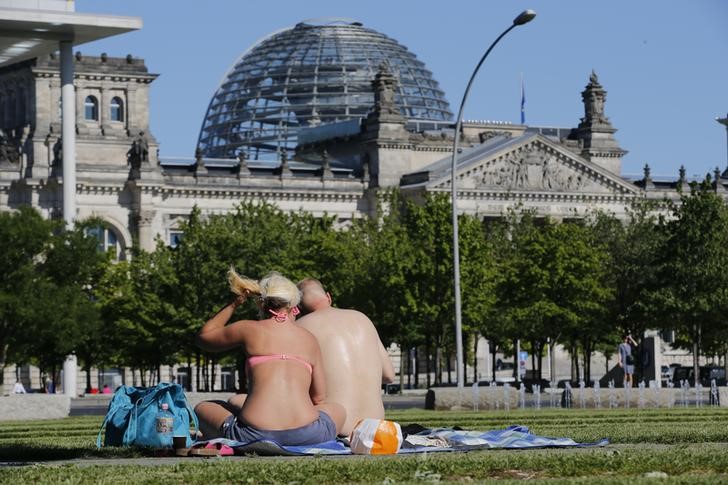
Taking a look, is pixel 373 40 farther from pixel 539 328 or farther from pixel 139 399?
pixel 139 399

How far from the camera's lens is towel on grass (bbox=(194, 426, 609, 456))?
61.9 feet

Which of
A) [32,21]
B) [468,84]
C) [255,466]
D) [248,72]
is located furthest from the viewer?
[248,72]

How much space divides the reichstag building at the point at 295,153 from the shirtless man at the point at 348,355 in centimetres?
9805

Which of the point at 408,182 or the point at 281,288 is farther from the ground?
the point at 408,182

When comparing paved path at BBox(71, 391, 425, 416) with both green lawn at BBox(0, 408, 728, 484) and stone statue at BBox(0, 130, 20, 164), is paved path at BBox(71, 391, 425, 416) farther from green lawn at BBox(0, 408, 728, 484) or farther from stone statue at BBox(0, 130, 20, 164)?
stone statue at BBox(0, 130, 20, 164)

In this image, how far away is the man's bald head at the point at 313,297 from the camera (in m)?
20.2

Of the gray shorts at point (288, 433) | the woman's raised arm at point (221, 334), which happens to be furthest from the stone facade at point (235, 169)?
the woman's raised arm at point (221, 334)

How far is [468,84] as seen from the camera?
181 ft

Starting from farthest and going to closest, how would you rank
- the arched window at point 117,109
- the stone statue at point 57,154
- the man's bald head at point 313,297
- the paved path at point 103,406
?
1. the arched window at point 117,109
2. the stone statue at point 57,154
3. the paved path at point 103,406
4. the man's bald head at point 313,297

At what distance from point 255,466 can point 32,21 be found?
2590 centimetres

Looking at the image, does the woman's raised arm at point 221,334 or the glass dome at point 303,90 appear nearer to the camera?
the woman's raised arm at point 221,334

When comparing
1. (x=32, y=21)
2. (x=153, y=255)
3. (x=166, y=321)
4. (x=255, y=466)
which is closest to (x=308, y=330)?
(x=255, y=466)

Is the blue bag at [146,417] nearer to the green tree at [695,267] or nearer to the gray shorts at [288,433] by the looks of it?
the gray shorts at [288,433]

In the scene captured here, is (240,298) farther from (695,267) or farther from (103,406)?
(695,267)
